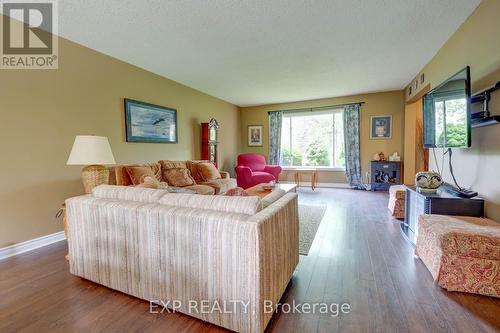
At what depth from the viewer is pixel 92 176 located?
7.64 ft

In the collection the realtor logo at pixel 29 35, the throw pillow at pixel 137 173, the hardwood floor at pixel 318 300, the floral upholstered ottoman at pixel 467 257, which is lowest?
the hardwood floor at pixel 318 300

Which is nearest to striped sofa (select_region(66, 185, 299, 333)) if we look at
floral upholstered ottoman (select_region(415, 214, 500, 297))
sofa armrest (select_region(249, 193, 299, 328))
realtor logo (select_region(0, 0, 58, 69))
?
sofa armrest (select_region(249, 193, 299, 328))

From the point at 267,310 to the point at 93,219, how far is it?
1437 millimetres

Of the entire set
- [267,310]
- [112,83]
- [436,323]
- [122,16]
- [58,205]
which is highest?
[122,16]

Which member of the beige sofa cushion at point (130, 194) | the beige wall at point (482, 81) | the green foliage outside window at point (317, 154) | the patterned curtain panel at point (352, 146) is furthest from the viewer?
the green foliage outside window at point (317, 154)

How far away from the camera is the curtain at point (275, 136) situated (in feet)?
22.2

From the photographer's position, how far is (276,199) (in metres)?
1.68

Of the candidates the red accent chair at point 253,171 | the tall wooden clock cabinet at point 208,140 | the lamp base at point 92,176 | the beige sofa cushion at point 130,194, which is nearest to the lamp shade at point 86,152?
the lamp base at point 92,176

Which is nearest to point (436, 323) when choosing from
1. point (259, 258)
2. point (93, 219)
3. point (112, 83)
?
point (259, 258)

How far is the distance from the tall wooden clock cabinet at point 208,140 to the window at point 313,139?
237cm

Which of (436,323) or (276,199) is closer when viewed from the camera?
(436,323)

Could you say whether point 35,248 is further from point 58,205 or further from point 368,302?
point 368,302

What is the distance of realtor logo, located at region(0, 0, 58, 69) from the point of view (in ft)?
7.52

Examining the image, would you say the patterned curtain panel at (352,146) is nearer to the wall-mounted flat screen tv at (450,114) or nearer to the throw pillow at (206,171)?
the wall-mounted flat screen tv at (450,114)
